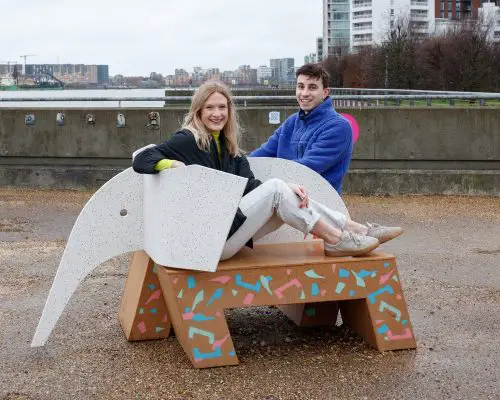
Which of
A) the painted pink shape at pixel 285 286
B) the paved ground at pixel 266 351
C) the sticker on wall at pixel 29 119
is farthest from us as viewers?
the sticker on wall at pixel 29 119

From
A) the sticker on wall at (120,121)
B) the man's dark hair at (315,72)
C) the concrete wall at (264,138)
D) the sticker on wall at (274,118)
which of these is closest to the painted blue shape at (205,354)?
the man's dark hair at (315,72)

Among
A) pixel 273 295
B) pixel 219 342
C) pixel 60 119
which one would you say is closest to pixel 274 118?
pixel 60 119

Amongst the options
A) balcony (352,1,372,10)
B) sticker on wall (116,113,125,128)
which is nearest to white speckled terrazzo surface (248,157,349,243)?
sticker on wall (116,113,125,128)

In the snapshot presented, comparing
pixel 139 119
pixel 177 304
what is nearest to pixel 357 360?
pixel 177 304

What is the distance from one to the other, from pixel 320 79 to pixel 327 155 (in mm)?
572

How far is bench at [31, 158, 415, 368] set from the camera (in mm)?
5336

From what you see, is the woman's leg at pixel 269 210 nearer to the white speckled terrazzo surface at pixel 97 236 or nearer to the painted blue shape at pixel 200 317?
the painted blue shape at pixel 200 317

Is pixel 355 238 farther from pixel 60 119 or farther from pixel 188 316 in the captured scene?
pixel 60 119

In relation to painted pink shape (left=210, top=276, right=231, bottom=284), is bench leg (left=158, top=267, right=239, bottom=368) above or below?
below

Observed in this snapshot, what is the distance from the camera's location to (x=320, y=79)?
643 centimetres

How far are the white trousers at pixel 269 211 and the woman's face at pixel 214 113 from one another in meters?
0.50

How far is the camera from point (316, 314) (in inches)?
247

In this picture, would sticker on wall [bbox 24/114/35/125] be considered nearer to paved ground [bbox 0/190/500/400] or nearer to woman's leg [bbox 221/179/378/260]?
paved ground [bbox 0/190/500/400]

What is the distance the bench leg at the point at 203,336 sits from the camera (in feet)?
17.5
